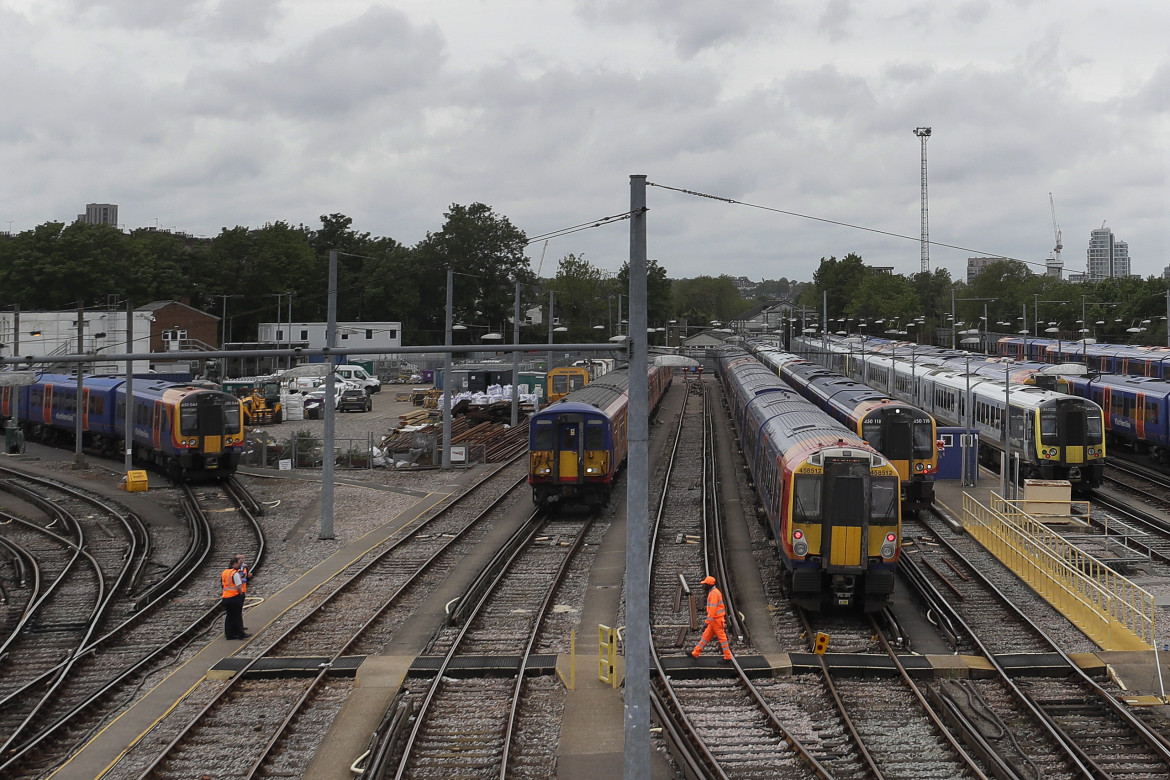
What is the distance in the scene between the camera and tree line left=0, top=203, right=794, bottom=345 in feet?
254

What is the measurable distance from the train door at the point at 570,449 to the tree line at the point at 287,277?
1912 inches

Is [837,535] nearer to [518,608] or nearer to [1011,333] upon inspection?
[518,608]

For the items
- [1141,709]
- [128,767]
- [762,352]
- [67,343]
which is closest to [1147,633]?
[1141,709]

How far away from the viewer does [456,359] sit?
79.9 meters

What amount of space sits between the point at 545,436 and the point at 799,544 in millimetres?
11284

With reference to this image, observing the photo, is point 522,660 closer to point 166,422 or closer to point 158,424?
point 166,422

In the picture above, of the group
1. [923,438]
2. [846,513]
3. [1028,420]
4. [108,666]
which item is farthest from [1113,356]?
[108,666]

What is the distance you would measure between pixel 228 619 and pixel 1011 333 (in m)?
107

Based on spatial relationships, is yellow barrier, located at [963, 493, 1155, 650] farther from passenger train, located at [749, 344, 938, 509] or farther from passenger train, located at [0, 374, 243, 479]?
passenger train, located at [0, 374, 243, 479]

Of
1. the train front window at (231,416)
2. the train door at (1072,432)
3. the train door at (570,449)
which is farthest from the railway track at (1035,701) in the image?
the train front window at (231,416)

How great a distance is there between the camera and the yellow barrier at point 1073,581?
16266mm

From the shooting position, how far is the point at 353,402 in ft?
202

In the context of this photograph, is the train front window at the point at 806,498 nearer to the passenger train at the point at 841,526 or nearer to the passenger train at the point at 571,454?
the passenger train at the point at 841,526

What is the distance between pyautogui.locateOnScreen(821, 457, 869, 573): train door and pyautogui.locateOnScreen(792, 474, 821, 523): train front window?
0.15m
